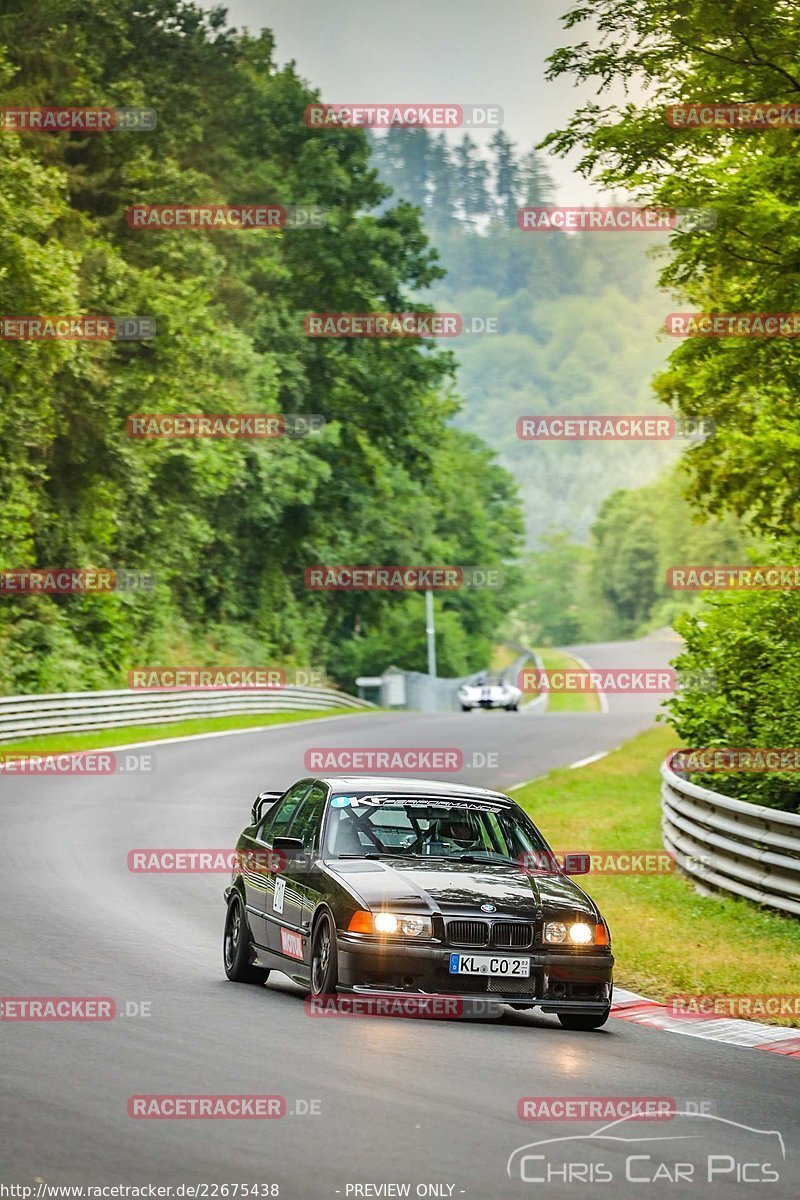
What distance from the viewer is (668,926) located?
15.2 m

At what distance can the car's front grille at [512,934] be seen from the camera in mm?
10016

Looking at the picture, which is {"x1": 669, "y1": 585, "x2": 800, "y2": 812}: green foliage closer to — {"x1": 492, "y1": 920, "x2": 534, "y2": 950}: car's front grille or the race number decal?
the race number decal

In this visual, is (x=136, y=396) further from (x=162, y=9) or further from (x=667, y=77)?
(x=667, y=77)

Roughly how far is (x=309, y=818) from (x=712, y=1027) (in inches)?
117

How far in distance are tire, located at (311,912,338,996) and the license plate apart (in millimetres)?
719

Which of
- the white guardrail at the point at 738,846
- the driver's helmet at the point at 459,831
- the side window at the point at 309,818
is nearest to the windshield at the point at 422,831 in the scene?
the driver's helmet at the point at 459,831

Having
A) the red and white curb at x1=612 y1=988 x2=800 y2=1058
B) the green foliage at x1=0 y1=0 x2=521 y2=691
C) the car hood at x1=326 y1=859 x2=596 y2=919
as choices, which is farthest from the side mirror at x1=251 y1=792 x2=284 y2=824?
the green foliage at x1=0 y1=0 x2=521 y2=691

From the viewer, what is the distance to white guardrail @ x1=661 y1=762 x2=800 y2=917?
1523 cm

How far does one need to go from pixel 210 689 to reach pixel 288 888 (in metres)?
35.6

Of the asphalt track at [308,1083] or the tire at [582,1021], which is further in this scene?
the tire at [582,1021]

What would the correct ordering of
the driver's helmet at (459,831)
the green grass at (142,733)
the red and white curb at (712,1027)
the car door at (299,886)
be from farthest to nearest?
the green grass at (142,733), the driver's helmet at (459,831), the car door at (299,886), the red and white curb at (712,1027)

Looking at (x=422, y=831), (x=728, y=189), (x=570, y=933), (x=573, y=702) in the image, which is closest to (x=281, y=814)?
(x=422, y=831)

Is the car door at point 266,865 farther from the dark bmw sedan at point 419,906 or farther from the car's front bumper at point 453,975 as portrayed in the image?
the car's front bumper at point 453,975

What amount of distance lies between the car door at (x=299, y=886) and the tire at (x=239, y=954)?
47 centimetres
